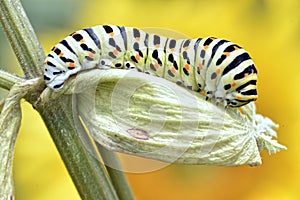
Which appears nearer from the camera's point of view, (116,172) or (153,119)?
(153,119)

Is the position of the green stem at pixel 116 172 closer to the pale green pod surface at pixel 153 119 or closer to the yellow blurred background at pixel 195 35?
the pale green pod surface at pixel 153 119

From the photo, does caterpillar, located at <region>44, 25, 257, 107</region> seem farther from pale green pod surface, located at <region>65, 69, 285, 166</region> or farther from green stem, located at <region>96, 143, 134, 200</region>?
green stem, located at <region>96, 143, 134, 200</region>

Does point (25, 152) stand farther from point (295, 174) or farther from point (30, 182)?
point (295, 174)

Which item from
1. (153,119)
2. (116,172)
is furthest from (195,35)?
(153,119)

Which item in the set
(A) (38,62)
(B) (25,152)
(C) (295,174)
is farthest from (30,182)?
(A) (38,62)

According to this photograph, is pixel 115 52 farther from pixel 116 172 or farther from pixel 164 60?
pixel 116 172

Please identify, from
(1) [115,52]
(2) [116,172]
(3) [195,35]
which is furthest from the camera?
(3) [195,35]

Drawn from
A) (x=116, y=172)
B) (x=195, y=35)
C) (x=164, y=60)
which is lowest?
(x=116, y=172)
